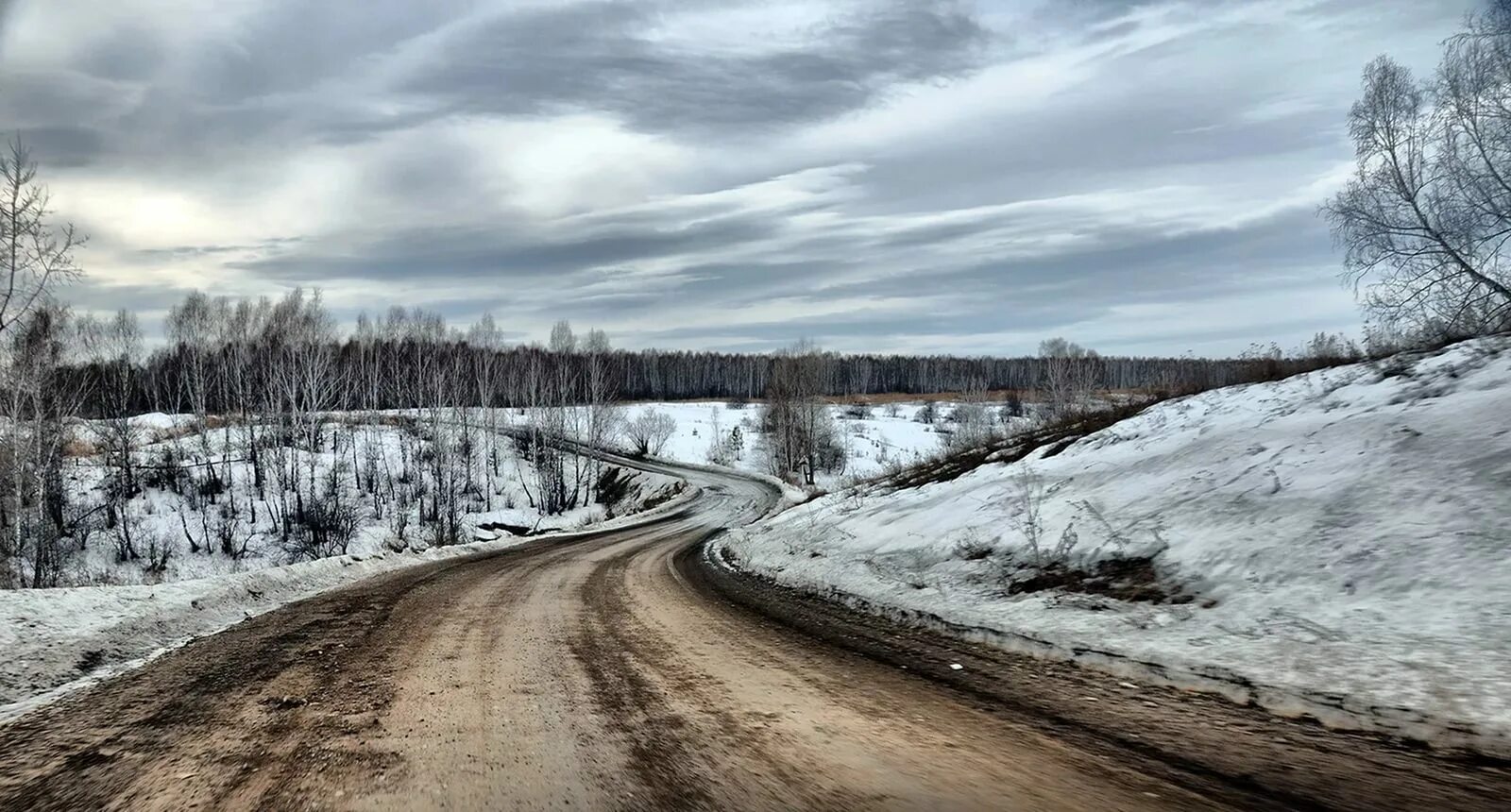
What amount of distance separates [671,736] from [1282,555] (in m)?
5.48

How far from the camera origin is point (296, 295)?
57.2 m

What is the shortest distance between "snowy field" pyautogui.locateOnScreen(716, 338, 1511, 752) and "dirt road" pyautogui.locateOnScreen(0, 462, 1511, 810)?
22.0 inches

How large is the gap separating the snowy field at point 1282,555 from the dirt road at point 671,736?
559 millimetres

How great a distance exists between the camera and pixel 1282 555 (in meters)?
6.43

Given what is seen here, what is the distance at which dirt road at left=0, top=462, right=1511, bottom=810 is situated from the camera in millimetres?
3322

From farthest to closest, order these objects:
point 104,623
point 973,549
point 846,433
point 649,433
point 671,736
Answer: point 846,433, point 649,433, point 973,549, point 104,623, point 671,736

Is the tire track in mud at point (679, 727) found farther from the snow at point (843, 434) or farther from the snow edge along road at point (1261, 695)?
the snow at point (843, 434)

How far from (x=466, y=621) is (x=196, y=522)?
46.7 meters

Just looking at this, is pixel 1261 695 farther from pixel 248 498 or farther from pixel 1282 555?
pixel 248 498

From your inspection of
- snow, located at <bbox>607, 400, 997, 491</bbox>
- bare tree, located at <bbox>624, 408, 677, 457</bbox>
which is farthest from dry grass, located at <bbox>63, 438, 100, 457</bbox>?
snow, located at <bbox>607, 400, 997, 491</bbox>

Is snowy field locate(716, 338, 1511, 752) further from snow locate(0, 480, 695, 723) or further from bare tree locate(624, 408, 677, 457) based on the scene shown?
bare tree locate(624, 408, 677, 457)

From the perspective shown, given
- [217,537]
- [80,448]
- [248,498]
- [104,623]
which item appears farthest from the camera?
[248,498]

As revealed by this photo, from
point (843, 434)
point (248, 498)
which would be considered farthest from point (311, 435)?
point (843, 434)

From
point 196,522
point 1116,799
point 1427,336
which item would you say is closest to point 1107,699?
point 1116,799
